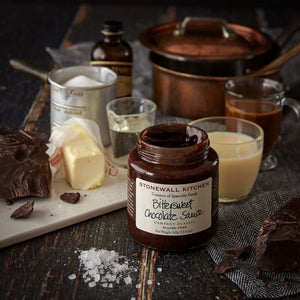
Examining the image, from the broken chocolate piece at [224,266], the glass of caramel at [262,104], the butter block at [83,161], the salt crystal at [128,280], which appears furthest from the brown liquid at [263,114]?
the salt crystal at [128,280]

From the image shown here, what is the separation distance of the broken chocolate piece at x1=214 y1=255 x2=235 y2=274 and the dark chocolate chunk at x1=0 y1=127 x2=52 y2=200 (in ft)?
1.56

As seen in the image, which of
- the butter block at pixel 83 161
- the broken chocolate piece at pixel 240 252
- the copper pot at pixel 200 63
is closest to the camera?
the broken chocolate piece at pixel 240 252

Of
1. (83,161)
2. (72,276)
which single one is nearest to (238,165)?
(83,161)

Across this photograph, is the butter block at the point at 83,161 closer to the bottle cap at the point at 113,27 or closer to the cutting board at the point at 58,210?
the cutting board at the point at 58,210

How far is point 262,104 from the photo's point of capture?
166 cm

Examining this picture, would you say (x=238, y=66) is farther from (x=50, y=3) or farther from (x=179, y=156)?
(x=50, y=3)

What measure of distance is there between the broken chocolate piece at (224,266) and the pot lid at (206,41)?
2.64ft

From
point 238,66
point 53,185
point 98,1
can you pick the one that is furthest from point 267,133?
point 98,1

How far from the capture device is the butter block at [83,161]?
Result: 1.42 meters

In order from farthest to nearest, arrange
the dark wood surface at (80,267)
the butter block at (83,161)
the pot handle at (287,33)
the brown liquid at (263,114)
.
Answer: the pot handle at (287,33)
the brown liquid at (263,114)
the butter block at (83,161)
the dark wood surface at (80,267)

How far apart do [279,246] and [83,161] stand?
546 millimetres

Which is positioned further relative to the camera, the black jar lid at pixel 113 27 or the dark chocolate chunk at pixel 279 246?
the black jar lid at pixel 113 27

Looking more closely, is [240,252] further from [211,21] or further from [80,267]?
[211,21]

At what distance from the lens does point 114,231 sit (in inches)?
51.3
